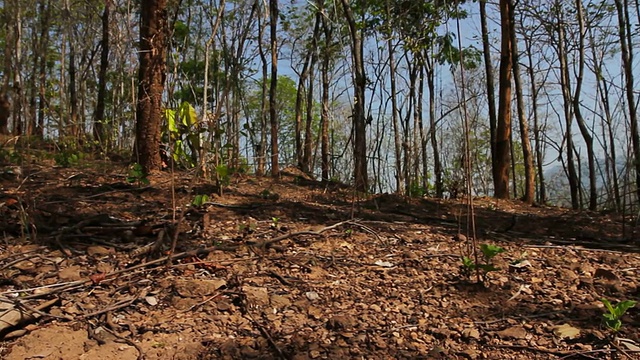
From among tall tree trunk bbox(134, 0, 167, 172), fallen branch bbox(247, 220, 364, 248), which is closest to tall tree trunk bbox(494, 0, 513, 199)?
fallen branch bbox(247, 220, 364, 248)

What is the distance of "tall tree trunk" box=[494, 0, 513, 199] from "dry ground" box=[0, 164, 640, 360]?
267cm

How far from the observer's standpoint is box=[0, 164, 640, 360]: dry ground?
2008mm

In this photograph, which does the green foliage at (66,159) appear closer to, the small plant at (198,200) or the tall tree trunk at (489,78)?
the small plant at (198,200)

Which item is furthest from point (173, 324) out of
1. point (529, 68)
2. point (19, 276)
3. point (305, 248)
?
point (529, 68)

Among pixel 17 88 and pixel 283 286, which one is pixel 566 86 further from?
pixel 17 88

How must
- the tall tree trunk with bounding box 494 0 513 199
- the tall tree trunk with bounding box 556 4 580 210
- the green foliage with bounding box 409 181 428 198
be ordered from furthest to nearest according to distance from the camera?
the tall tree trunk with bounding box 556 4 580 210, the tall tree trunk with bounding box 494 0 513 199, the green foliage with bounding box 409 181 428 198

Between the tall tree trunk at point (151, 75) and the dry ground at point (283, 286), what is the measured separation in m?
0.87

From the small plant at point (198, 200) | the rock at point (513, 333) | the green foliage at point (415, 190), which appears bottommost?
the rock at point (513, 333)

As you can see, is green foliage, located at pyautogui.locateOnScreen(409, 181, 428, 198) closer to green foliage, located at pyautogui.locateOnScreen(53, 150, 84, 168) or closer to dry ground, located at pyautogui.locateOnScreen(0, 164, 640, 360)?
dry ground, located at pyautogui.locateOnScreen(0, 164, 640, 360)

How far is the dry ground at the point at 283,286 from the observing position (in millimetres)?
2008

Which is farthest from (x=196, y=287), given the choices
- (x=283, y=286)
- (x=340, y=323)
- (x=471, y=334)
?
(x=471, y=334)

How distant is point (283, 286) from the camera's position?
8.16 ft

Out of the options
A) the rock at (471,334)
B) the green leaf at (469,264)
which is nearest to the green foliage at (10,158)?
the green leaf at (469,264)

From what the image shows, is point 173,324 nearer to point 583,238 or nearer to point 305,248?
point 305,248
